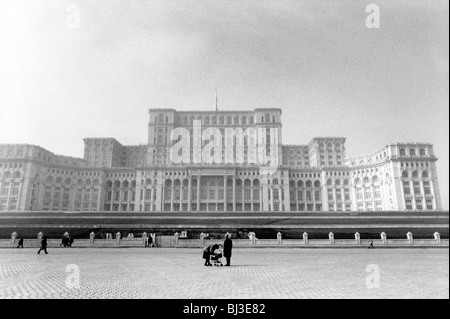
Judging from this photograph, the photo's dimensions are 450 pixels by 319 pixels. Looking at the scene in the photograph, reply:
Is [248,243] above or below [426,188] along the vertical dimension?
below

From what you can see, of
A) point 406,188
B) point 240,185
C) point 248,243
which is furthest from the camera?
point 240,185

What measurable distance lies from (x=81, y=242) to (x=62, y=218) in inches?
945

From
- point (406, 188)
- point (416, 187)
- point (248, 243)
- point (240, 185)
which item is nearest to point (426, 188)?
point (416, 187)

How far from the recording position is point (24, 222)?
51375 mm

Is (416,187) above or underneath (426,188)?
above

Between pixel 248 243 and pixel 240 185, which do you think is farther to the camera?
pixel 240 185

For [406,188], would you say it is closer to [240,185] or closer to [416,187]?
[416,187]

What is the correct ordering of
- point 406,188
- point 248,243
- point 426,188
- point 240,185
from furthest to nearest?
1. point 240,185
2. point 406,188
3. point 426,188
4. point 248,243

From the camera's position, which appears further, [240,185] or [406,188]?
[240,185]

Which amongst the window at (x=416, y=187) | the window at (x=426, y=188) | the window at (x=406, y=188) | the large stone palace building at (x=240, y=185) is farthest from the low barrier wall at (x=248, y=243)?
the window at (x=426, y=188)

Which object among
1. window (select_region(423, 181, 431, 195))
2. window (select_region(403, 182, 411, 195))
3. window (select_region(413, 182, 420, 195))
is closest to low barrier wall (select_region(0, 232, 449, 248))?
window (select_region(403, 182, 411, 195))

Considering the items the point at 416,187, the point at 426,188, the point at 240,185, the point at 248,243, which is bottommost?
the point at 248,243

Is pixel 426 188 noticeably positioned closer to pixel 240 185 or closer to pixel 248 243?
pixel 240 185
